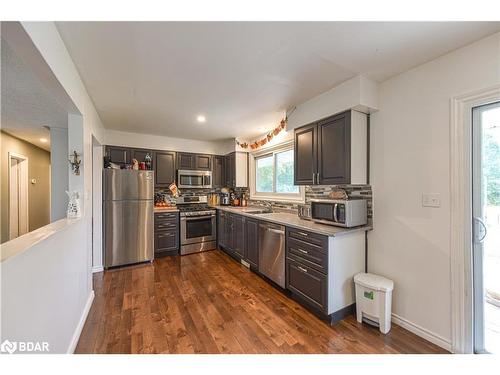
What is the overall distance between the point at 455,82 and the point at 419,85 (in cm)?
26

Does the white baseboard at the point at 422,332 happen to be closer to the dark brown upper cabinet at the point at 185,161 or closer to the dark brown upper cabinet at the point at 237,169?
the dark brown upper cabinet at the point at 237,169

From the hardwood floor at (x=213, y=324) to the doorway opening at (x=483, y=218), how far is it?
1.32 feet

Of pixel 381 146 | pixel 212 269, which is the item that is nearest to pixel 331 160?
pixel 381 146

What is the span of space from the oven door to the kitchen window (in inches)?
41.4

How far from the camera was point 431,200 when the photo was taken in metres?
1.87

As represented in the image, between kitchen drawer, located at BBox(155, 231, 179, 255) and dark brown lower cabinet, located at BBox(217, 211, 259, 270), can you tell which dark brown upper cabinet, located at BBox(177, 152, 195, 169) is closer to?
dark brown lower cabinet, located at BBox(217, 211, 259, 270)

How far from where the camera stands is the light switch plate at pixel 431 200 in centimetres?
182

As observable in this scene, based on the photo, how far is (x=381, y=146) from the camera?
225 centimetres

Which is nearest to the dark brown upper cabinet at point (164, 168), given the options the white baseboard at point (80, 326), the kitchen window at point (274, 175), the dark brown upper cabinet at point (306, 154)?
the kitchen window at point (274, 175)

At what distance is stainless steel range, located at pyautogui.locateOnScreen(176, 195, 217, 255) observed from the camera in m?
4.14

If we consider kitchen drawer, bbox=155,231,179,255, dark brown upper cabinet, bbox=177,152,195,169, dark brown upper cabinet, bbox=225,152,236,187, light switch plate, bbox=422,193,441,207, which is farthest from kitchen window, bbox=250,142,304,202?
kitchen drawer, bbox=155,231,179,255

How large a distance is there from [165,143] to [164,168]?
0.54 meters

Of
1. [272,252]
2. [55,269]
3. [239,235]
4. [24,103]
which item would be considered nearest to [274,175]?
[239,235]
